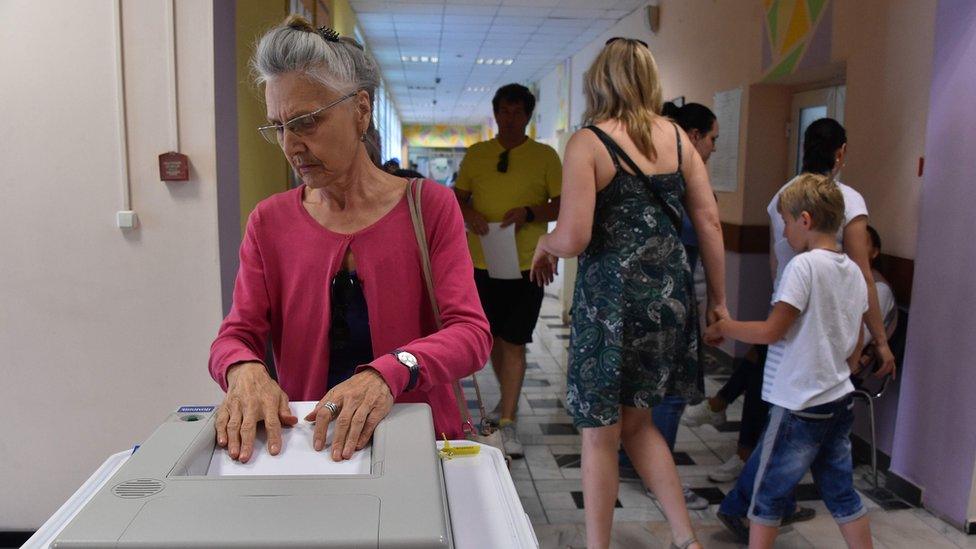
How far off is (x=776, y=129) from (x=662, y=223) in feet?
10.5

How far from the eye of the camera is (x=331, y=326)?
134 cm

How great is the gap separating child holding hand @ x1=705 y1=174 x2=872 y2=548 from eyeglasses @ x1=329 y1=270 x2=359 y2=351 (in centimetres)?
128

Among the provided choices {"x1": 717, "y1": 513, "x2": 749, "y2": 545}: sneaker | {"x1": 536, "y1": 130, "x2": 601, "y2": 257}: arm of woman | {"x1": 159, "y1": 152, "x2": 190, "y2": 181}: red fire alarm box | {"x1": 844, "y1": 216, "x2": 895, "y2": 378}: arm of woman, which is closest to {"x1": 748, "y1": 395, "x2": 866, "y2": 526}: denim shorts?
{"x1": 717, "y1": 513, "x2": 749, "y2": 545}: sneaker

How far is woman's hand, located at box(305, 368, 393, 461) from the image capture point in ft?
2.99

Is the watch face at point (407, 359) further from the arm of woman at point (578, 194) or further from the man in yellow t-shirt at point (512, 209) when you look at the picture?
the man in yellow t-shirt at point (512, 209)

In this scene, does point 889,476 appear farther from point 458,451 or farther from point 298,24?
point 298,24

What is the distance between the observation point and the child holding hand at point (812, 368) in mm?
2191

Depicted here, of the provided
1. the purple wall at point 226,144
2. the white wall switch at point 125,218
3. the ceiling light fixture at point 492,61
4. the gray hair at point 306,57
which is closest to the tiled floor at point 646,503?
the purple wall at point 226,144

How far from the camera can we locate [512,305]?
358 centimetres

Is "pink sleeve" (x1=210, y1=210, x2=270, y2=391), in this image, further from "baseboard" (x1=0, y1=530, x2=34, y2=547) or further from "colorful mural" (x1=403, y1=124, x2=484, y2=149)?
"colorful mural" (x1=403, y1=124, x2=484, y2=149)

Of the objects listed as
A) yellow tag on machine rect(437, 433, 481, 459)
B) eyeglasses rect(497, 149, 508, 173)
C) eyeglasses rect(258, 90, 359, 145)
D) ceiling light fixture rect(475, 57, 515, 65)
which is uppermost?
ceiling light fixture rect(475, 57, 515, 65)

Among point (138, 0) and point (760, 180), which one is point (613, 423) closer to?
point (138, 0)

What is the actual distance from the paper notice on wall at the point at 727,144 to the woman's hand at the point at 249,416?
4567 mm

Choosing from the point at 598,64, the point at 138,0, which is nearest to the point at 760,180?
the point at 598,64
